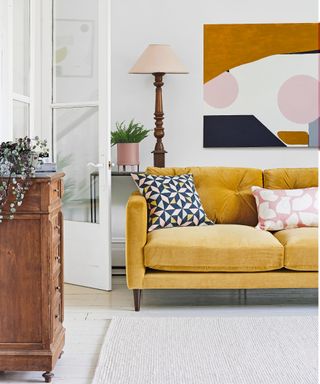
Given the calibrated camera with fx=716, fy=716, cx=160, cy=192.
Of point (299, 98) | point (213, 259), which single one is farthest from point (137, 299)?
point (299, 98)

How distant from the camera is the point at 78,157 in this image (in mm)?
4961

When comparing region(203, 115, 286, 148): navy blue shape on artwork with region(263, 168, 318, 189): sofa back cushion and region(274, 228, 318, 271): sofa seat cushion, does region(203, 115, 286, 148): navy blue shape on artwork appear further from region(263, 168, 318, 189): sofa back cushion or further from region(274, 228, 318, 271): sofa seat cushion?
region(274, 228, 318, 271): sofa seat cushion

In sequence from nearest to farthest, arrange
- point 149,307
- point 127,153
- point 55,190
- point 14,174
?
point 14,174
point 55,190
point 149,307
point 127,153

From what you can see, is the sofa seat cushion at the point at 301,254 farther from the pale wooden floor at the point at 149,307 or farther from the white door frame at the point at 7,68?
the white door frame at the point at 7,68

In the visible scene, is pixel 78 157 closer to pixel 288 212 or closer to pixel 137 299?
pixel 137 299

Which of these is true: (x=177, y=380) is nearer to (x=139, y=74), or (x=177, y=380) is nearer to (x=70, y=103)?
(x=70, y=103)

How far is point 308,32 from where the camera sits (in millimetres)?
5477

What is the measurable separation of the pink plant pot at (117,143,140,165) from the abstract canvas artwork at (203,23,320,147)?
0.75 meters

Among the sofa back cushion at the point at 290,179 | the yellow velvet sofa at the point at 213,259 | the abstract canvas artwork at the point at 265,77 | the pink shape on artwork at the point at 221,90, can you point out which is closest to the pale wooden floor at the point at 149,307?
the yellow velvet sofa at the point at 213,259

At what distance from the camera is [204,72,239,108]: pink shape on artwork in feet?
18.0

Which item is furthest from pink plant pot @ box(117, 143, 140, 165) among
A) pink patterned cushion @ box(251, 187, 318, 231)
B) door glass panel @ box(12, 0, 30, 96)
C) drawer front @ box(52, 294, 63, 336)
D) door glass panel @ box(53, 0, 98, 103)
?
drawer front @ box(52, 294, 63, 336)

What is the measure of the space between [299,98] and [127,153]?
139 cm

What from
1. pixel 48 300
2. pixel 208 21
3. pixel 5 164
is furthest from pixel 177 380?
pixel 208 21

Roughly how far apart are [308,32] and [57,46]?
192 centimetres
